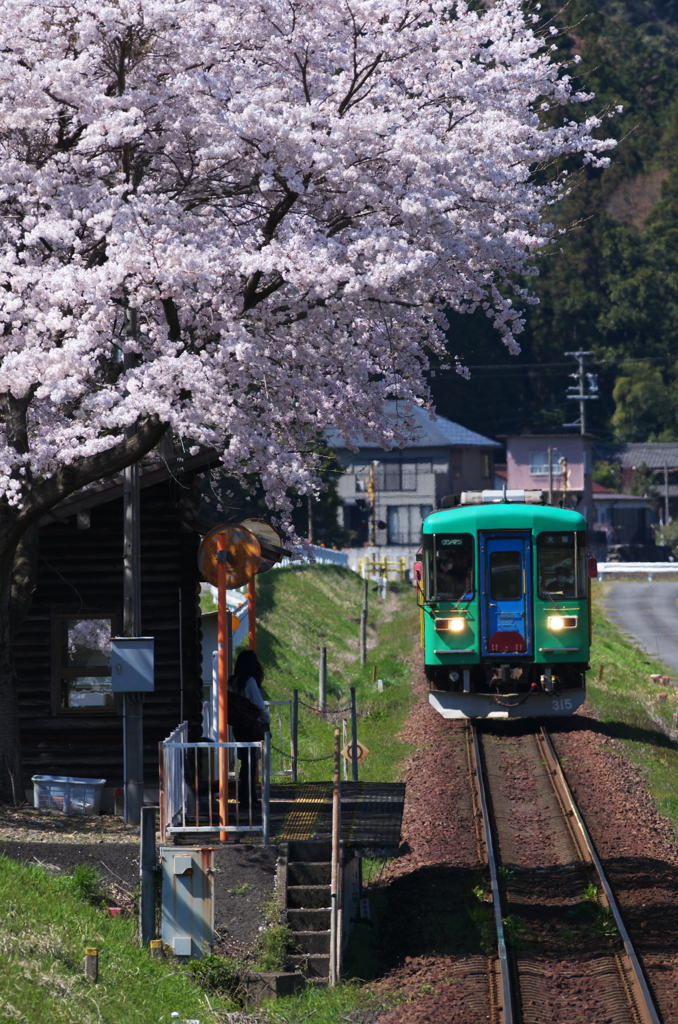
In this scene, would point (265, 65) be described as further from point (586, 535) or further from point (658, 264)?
point (658, 264)

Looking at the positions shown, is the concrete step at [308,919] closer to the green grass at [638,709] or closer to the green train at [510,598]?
the green grass at [638,709]

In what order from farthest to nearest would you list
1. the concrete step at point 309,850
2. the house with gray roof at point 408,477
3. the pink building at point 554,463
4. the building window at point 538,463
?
1. the building window at point 538,463
2. the pink building at point 554,463
3. the house with gray roof at point 408,477
4. the concrete step at point 309,850

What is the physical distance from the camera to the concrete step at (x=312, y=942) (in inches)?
417

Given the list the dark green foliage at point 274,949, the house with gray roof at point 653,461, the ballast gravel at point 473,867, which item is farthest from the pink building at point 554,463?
the dark green foliage at point 274,949

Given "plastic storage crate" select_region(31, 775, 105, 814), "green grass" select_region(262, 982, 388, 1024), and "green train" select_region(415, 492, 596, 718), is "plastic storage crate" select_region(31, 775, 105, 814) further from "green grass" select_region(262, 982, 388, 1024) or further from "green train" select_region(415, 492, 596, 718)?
"green train" select_region(415, 492, 596, 718)

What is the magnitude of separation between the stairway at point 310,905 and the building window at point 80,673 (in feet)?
15.4

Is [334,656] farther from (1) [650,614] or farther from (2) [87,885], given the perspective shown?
(2) [87,885]

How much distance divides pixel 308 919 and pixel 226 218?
7.20 metres

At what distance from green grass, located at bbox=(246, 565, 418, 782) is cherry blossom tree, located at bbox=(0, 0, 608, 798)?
7.04 m

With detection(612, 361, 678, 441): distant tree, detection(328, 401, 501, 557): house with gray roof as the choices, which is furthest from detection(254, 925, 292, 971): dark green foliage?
detection(612, 361, 678, 441): distant tree

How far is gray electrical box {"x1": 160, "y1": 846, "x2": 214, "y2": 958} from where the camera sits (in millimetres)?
10188

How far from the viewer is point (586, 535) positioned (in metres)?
18.8

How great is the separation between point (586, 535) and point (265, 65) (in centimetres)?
894

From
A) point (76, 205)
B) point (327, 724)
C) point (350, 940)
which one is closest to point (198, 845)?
point (350, 940)
